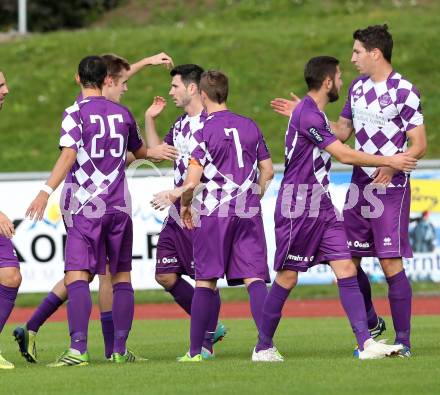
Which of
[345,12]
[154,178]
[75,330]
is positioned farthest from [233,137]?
[345,12]

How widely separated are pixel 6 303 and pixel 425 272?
350 inches

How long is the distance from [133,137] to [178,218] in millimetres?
1075

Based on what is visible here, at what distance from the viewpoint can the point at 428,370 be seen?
8.34 meters

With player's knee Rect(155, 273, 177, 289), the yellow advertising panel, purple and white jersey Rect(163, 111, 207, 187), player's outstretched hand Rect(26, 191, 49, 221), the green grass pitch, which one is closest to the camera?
the green grass pitch

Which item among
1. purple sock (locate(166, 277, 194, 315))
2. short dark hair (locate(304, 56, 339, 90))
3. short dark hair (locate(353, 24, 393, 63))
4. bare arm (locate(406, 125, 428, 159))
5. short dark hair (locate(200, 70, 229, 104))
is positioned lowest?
purple sock (locate(166, 277, 194, 315))

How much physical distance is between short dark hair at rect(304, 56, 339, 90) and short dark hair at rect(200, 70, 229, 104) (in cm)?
65

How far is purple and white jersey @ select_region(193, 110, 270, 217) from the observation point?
9.45m

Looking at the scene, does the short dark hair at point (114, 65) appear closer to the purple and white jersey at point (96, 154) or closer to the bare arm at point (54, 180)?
the purple and white jersey at point (96, 154)

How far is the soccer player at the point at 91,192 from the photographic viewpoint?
9.39 m

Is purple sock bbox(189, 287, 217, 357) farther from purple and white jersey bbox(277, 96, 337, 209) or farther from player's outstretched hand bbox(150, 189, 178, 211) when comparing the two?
purple and white jersey bbox(277, 96, 337, 209)

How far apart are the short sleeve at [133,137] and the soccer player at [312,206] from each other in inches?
47.8

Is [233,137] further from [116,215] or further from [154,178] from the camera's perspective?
[154,178]

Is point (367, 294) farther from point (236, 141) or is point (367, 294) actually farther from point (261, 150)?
point (236, 141)

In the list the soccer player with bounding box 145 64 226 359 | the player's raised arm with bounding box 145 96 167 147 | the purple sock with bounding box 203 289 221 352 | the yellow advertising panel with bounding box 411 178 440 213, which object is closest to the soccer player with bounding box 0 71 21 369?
the soccer player with bounding box 145 64 226 359
